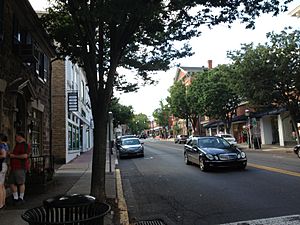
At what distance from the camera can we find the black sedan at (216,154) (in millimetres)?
13219

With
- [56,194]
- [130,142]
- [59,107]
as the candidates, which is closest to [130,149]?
[130,142]

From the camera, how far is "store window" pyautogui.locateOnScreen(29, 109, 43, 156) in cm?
1322

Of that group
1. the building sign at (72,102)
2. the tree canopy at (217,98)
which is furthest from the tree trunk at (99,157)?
the tree canopy at (217,98)

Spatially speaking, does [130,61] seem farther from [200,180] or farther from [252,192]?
[252,192]

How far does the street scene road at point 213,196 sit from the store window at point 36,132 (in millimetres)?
3884

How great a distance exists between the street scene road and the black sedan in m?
0.39

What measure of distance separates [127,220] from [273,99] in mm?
21576

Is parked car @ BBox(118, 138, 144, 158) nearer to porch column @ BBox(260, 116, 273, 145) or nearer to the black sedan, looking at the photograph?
the black sedan

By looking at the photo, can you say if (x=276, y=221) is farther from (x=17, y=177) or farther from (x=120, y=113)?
(x=120, y=113)

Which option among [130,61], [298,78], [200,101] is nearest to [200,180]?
[130,61]

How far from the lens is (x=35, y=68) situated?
13438 mm

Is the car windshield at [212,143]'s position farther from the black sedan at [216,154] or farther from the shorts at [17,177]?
the shorts at [17,177]

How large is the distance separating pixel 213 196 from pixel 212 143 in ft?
20.5

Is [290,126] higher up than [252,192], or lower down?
higher up
